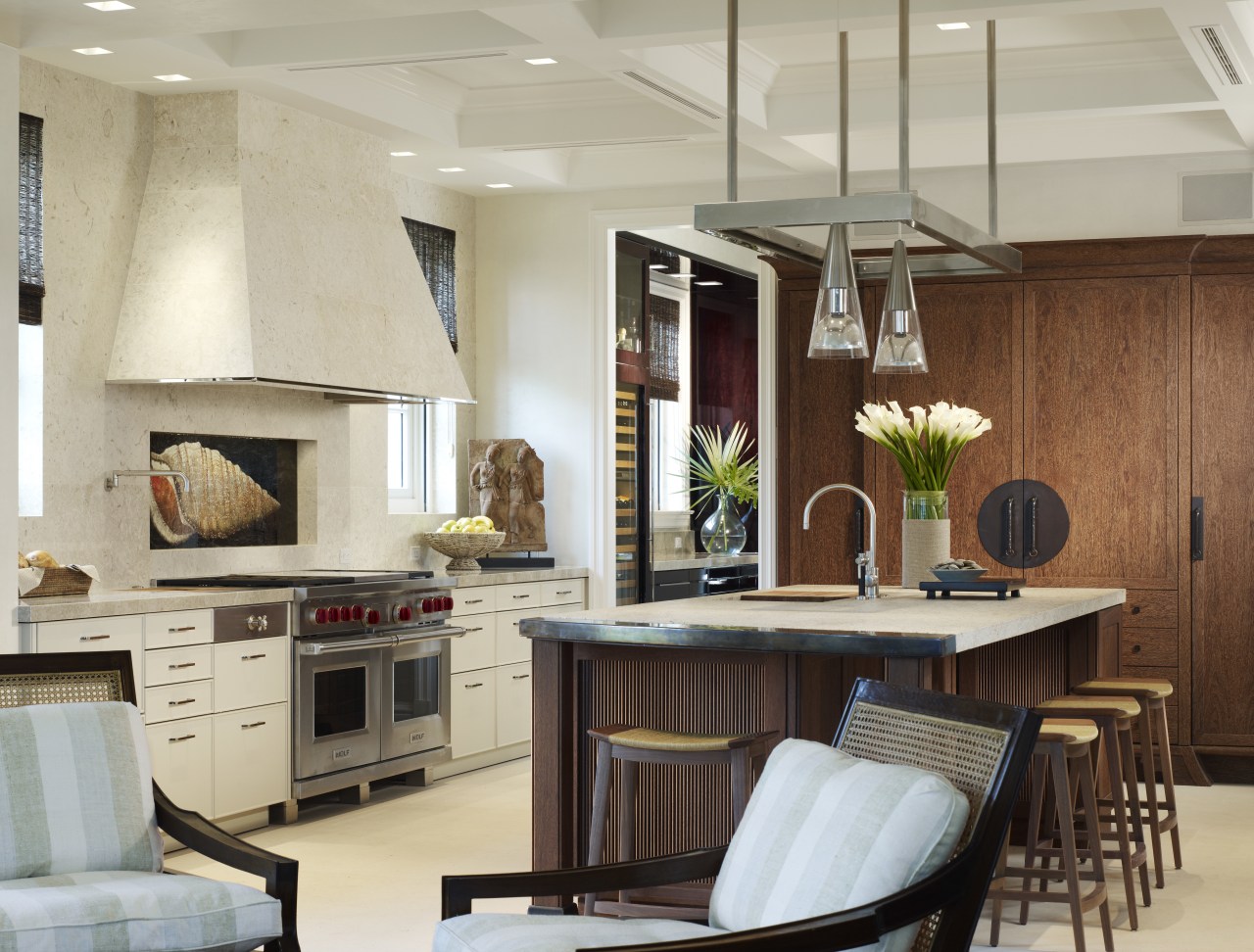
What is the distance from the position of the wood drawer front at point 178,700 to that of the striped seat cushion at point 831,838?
9.59 ft

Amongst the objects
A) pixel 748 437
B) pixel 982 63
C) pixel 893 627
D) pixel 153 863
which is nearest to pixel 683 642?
pixel 893 627

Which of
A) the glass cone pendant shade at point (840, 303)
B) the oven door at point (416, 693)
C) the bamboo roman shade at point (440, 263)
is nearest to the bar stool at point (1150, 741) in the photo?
the glass cone pendant shade at point (840, 303)

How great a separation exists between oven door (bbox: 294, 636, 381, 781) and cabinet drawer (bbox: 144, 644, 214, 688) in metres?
0.48

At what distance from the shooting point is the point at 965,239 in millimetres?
4574

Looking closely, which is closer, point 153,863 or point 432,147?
point 153,863

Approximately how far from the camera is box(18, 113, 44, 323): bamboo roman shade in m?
5.30

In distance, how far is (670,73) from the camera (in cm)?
578

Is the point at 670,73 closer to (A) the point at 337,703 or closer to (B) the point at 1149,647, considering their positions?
(A) the point at 337,703

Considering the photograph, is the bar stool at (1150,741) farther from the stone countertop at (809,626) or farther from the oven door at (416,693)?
the oven door at (416,693)

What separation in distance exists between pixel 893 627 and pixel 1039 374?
3568 mm

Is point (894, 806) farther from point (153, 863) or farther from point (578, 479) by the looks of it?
point (578, 479)

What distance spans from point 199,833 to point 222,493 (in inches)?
128

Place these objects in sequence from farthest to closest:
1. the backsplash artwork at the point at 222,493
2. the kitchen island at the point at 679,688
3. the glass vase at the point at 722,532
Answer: the glass vase at the point at 722,532
the backsplash artwork at the point at 222,493
the kitchen island at the point at 679,688

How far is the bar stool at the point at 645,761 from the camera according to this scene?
3.70 meters
